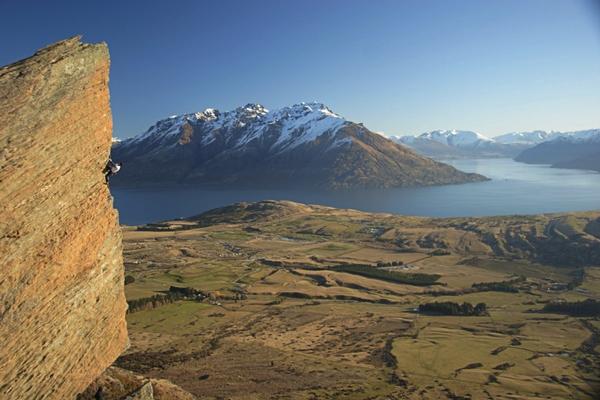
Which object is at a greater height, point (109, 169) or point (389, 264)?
point (109, 169)

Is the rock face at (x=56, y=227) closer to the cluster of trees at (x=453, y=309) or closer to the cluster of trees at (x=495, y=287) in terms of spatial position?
the cluster of trees at (x=453, y=309)

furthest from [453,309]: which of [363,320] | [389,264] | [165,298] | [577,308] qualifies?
[165,298]

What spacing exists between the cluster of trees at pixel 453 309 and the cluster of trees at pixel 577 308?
29.1 ft

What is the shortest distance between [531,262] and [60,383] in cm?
8997

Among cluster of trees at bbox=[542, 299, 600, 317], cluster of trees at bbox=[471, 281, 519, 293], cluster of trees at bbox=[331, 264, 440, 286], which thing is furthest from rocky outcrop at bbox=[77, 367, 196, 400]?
cluster of trees at bbox=[471, 281, 519, 293]

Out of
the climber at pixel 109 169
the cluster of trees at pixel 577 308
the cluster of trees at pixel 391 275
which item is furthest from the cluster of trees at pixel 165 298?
the cluster of trees at pixel 577 308

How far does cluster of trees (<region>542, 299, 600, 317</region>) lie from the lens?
57969 millimetres

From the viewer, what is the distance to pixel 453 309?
194ft

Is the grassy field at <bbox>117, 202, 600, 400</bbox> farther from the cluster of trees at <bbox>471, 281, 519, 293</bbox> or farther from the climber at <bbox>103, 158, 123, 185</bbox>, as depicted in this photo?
the climber at <bbox>103, 158, 123, 185</bbox>

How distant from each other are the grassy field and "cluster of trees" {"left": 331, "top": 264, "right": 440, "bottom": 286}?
872mm

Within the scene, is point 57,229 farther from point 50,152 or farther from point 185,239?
point 185,239

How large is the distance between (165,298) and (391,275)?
37.1 meters

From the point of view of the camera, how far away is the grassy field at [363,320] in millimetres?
35938

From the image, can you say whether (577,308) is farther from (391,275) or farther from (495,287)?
(391,275)
